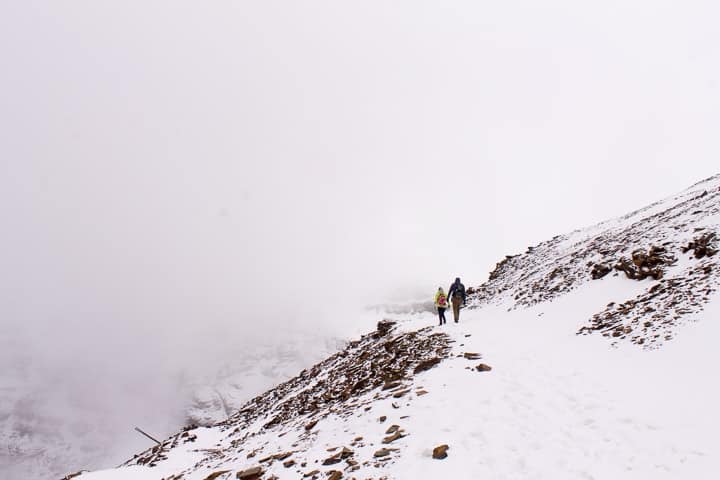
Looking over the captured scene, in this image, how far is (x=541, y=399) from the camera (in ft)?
31.9

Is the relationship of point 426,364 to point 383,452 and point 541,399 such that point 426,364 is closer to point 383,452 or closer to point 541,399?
point 541,399

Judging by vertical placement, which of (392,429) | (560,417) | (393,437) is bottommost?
(393,437)

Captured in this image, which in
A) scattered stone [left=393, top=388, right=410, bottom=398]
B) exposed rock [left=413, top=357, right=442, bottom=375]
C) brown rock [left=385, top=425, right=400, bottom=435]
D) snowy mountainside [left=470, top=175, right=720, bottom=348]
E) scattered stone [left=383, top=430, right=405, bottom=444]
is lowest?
scattered stone [left=383, top=430, right=405, bottom=444]

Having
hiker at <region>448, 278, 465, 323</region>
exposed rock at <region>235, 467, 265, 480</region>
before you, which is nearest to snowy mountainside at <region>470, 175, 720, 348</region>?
hiker at <region>448, 278, 465, 323</region>

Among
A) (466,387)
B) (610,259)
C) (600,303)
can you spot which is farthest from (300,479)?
(610,259)

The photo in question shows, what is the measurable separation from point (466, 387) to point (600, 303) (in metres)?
9.55

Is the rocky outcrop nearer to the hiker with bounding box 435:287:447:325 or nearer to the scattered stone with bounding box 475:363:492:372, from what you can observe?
the hiker with bounding box 435:287:447:325

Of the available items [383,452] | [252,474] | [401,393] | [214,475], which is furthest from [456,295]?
[252,474]

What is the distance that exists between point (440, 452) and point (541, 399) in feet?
12.5

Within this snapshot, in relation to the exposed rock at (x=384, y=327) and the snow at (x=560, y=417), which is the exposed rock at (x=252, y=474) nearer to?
the snow at (x=560, y=417)

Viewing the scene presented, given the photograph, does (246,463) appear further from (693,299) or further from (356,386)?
(693,299)

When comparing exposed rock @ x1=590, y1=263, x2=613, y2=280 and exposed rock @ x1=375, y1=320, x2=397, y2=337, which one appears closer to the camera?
exposed rock @ x1=590, y1=263, x2=613, y2=280

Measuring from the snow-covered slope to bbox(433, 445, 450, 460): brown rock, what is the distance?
0.05m

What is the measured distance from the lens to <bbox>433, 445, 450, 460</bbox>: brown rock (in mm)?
7566
